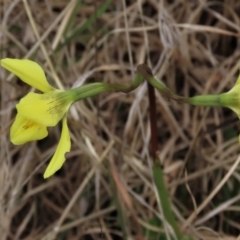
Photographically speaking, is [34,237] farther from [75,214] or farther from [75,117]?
[75,117]

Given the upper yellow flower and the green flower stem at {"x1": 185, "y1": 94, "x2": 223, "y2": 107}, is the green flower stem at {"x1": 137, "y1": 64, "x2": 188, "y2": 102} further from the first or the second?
the upper yellow flower

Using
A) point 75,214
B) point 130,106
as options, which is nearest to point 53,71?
point 130,106

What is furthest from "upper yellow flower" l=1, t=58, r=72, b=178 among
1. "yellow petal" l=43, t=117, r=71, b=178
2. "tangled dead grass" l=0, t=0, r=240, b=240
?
"tangled dead grass" l=0, t=0, r=240, b=240

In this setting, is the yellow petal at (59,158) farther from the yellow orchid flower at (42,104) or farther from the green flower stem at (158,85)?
the green flower stem at (158,85)

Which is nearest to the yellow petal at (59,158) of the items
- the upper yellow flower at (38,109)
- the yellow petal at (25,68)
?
the upper yellow flower at (38,109)

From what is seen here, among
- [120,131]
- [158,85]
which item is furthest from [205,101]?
[120,131]

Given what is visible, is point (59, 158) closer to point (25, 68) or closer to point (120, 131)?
point (25, 68)
